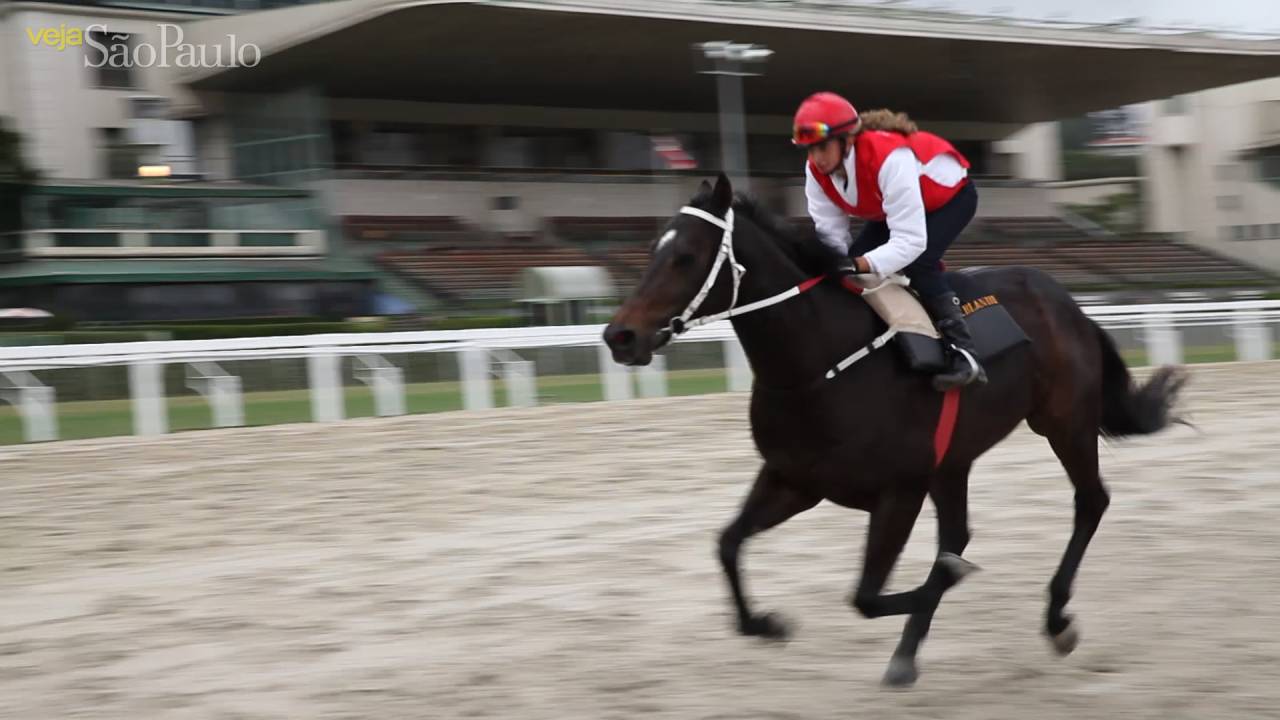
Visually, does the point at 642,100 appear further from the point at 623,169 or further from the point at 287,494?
the point at 287,494

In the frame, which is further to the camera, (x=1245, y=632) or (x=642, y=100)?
(x=642, y=100)

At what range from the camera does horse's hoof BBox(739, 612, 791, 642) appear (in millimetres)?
4160

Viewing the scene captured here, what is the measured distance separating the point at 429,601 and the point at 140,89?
26330 millimetres

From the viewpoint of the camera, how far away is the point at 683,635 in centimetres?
476

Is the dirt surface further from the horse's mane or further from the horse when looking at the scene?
the horse's mane

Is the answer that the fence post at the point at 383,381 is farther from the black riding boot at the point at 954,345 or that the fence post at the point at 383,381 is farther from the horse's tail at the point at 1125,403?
the black riding boot at the point at 954,345

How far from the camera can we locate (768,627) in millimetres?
→ 4172

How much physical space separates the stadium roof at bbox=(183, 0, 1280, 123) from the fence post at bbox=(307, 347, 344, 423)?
14.8 m

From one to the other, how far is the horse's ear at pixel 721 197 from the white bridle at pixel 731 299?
0.07ft

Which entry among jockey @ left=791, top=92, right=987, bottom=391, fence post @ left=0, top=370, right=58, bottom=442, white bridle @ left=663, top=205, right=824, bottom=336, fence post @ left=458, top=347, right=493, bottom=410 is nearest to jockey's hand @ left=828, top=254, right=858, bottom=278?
jockey @ left=791, top=92, right=987, bottom=391

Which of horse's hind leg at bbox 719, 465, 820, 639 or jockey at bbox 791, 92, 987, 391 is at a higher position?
jockey at bbox 791, 92, 987, 391

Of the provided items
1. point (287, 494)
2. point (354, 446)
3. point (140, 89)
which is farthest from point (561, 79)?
point (287, 494)

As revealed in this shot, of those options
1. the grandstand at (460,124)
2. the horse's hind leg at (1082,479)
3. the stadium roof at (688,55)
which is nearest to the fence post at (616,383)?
the horse's hind leg at (1082,479)

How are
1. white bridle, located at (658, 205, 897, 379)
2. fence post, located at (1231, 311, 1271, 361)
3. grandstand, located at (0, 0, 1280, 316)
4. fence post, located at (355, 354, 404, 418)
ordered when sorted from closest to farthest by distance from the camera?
1. white bridle, located at (658, 205, 897, 379)
2. fence post, located at (355, 354, 404, 418)
3. fence post, located at (1231, 311, 1271, 361)
4. grandstand, located at (0, 0, 1280, 316)
